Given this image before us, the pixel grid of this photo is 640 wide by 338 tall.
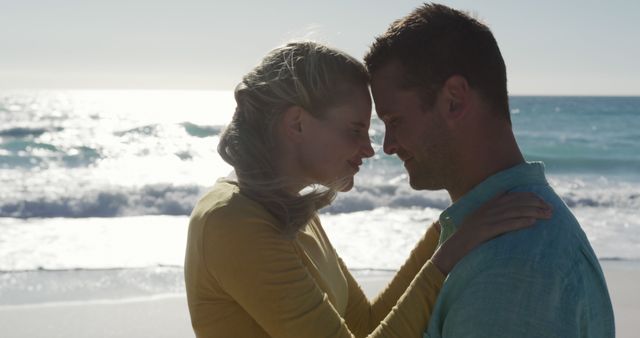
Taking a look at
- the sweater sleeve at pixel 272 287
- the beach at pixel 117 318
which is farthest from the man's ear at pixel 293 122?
the beach at pixel 117 318

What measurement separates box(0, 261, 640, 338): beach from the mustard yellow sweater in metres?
4.10

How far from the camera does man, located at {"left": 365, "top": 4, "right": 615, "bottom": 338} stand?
1.66 m

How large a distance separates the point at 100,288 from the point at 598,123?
33.2 metres

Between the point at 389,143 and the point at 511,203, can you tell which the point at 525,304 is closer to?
the point at 511,203

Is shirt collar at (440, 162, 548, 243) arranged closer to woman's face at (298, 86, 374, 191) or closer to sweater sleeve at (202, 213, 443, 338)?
sweater sleeve at (202, 213, 443, 338)

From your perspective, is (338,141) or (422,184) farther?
(338,141)

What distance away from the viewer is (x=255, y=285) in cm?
232

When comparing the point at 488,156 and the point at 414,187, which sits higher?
the point at 488,156

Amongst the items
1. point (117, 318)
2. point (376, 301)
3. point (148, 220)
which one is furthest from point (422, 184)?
point (148, 220)

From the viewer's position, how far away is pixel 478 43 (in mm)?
2035

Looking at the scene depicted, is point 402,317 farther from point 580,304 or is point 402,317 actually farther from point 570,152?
point 570,152

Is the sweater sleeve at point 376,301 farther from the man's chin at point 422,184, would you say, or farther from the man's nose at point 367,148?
the man's chin at point 422,184

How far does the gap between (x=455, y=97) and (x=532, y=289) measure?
0.57 meters

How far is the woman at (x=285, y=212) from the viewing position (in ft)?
7.61
